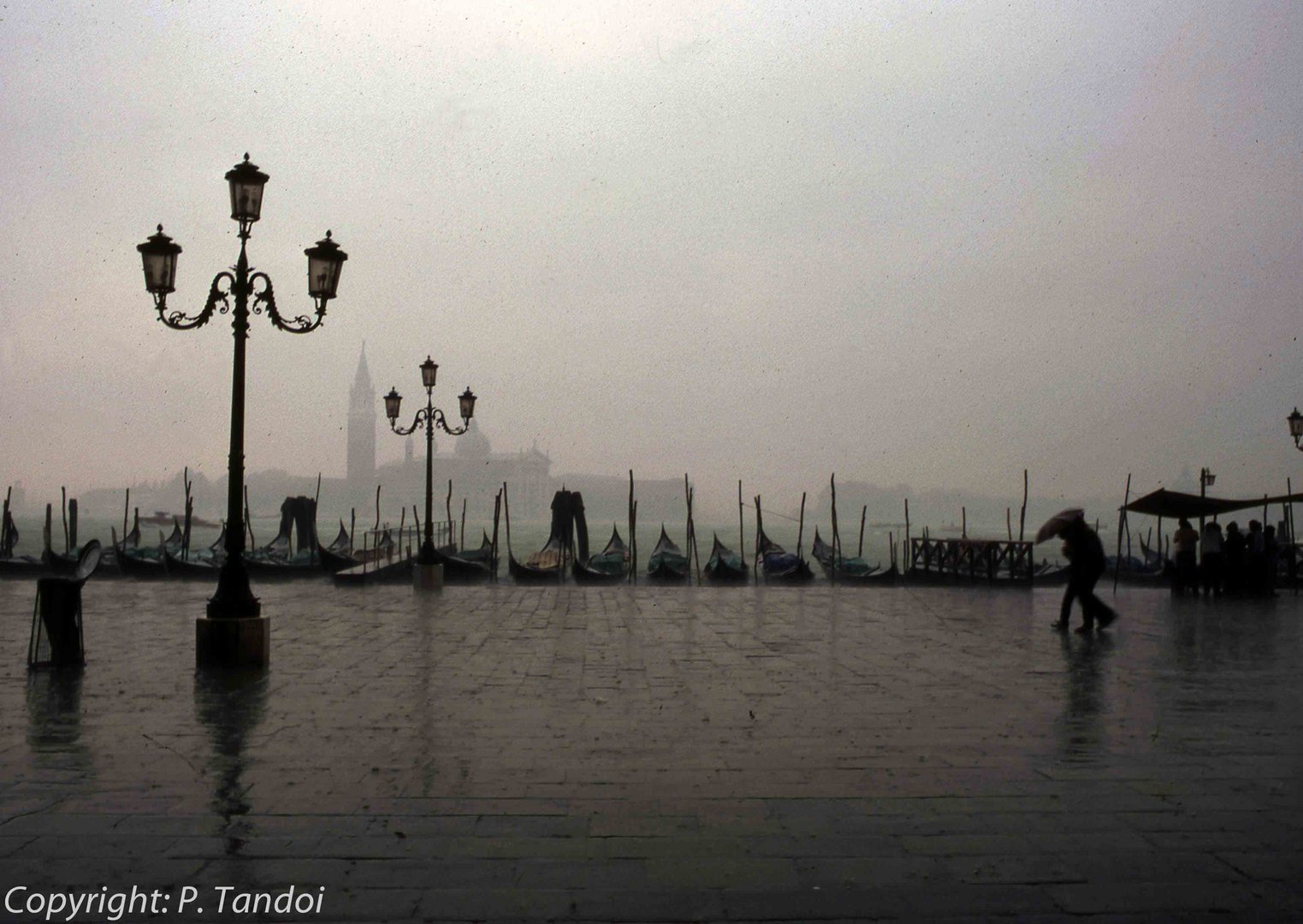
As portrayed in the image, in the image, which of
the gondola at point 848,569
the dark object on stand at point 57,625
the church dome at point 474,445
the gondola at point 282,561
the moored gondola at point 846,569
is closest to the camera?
the dark object on stand at point 57,625

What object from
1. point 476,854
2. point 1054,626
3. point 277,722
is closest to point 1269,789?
point 476,854

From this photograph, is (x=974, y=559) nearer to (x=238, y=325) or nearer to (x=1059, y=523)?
(x=1059, y=523)

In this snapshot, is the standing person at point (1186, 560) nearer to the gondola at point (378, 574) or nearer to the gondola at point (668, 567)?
the gondola at point (378, 574)

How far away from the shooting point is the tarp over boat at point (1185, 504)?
16.3m

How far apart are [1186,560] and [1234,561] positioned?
83 cm

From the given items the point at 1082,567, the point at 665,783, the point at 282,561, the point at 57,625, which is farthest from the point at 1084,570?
the point at 282,561

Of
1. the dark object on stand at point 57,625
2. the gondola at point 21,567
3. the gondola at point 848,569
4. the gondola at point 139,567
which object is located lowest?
the gondola at point 848,569

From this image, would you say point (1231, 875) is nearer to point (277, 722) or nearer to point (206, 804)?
point (206, 804)

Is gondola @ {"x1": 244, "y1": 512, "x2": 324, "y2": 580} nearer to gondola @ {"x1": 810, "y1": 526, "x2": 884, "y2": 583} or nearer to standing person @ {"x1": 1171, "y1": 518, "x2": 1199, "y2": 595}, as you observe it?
gondola @ {"x1": 810, "y1": 526, "x2": 884, "y2": 583}

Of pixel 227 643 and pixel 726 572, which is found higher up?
pixel 227 643

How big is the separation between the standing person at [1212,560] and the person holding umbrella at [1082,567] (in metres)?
6.14

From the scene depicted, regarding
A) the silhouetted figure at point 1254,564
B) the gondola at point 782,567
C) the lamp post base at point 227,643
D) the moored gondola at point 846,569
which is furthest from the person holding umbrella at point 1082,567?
the gondola at point 782,567

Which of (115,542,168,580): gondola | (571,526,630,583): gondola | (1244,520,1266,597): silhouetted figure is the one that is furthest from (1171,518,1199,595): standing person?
(115,542,168,580): gondola

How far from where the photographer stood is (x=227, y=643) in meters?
7.47
